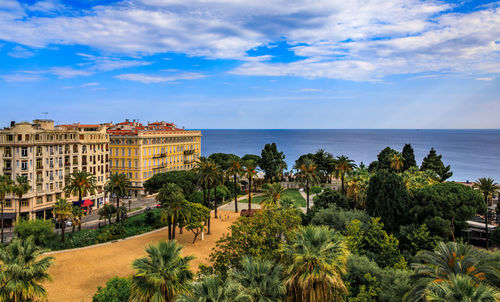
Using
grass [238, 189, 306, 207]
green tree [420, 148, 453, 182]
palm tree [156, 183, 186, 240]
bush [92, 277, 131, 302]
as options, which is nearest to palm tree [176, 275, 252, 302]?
bush [92, 277, 131, 302]

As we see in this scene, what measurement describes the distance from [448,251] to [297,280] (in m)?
7.99

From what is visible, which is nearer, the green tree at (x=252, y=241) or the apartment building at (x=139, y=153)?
the green tree at (x=252, y=241)

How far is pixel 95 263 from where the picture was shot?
3534 centimetres

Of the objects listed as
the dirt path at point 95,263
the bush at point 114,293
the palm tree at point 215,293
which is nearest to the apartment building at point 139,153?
the dirt path at point 95,263

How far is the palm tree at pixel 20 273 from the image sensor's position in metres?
20.4

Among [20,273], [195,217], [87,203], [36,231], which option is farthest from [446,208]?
[87,203]

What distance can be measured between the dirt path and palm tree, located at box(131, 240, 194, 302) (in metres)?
6.22

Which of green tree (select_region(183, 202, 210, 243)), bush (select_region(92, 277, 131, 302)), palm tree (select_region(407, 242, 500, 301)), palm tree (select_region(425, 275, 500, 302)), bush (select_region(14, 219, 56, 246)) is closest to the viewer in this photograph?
palm tree (select_region(425, 275, 500, 302))

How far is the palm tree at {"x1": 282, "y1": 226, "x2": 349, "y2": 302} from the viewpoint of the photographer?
17.5 meters

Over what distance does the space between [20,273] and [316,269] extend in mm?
18175

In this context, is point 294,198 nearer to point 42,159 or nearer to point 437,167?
point 437,167

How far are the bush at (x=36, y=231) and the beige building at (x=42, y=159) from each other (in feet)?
68.3

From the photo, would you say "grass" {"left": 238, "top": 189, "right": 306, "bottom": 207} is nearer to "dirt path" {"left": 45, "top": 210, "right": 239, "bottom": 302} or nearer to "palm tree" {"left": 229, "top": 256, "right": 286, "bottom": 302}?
"dirt path" {"left": 45, "top": 210, "right": 239, "bottom": 302}

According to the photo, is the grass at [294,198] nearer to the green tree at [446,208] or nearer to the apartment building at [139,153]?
the apartment building at [139,153]
